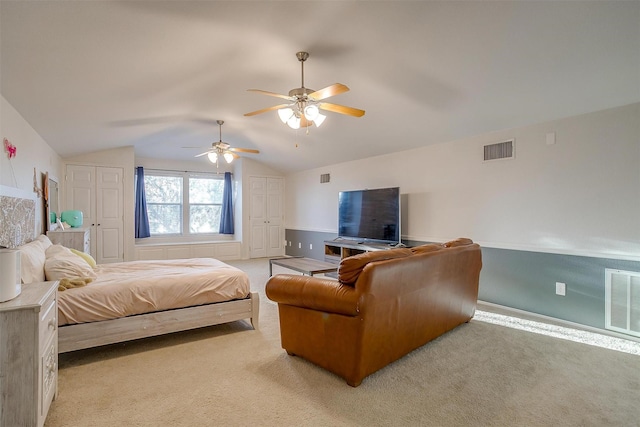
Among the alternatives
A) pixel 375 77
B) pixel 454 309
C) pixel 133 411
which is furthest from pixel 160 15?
pixel 454 309

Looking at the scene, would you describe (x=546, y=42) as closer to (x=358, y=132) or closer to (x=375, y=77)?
(x=375, y=77)

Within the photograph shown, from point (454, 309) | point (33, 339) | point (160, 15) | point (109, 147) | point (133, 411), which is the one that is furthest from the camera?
point (109, 147)

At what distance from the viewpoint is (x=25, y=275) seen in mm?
2230

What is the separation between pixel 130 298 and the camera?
2660 mm

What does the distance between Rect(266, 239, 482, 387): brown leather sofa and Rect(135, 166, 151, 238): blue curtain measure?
5.63m

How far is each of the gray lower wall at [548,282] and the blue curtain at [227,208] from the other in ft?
19.2

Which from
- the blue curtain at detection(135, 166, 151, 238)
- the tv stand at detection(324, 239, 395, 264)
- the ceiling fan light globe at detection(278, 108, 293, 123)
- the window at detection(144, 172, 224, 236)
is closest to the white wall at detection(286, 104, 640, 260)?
the tv stand at detection(324, 239, 395, 264)

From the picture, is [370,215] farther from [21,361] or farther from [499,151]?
[21,361]

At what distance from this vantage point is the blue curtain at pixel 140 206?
6828mm

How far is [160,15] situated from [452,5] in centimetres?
205

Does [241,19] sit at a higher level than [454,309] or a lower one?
higher

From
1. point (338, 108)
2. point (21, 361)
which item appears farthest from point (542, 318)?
point (21, 361)

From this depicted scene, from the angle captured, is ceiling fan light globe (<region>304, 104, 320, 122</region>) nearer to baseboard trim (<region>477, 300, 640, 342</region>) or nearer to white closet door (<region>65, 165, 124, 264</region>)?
baseboard trim (<region>477, 300, 640, 342</region>)

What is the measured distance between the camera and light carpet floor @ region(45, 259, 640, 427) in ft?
6.06
